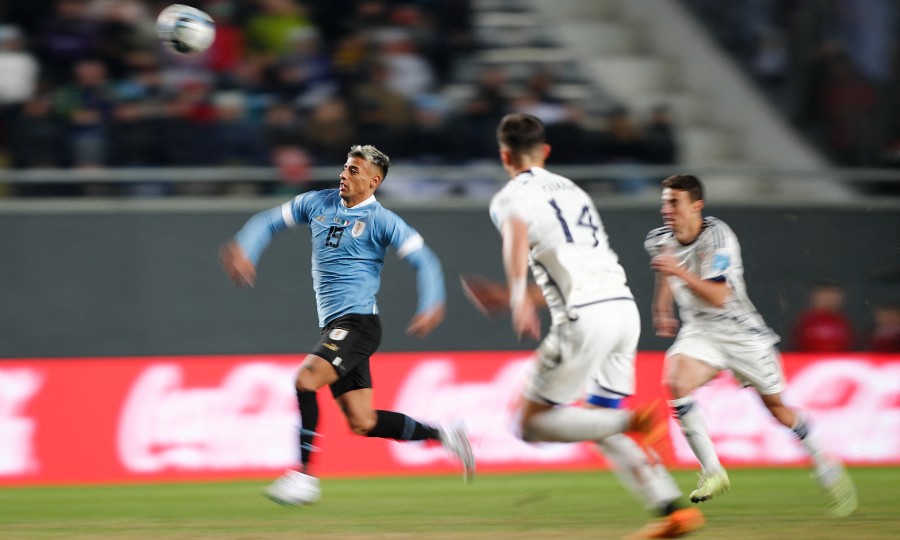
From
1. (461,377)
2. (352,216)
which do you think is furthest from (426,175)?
(352,216)

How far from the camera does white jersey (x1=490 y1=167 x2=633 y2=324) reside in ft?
22.1

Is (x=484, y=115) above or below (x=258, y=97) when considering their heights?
below

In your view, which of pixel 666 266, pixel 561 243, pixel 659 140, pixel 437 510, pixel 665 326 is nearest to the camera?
pixel 561 243

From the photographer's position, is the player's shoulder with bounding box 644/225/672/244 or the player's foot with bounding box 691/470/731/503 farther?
the player's shoulder with bounding box 644/225/672/244

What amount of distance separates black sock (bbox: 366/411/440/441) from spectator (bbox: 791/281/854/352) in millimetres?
6285

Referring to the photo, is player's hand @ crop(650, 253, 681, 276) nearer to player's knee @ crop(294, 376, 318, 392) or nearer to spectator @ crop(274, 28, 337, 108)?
player's knee @ crop(294, 376, 318, 392)

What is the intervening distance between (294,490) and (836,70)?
378 inches

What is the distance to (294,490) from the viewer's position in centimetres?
739

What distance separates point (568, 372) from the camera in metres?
6.69

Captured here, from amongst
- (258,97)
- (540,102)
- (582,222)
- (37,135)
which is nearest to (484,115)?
(540,102)

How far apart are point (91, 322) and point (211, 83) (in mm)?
2550

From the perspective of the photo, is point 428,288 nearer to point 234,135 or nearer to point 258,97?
point 234,135

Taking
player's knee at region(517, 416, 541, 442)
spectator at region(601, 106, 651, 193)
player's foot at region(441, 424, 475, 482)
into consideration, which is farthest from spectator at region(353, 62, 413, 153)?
player's knee at region(517, 416, 541, 442)

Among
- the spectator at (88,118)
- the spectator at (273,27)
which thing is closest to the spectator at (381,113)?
the spectator at (273,27)
